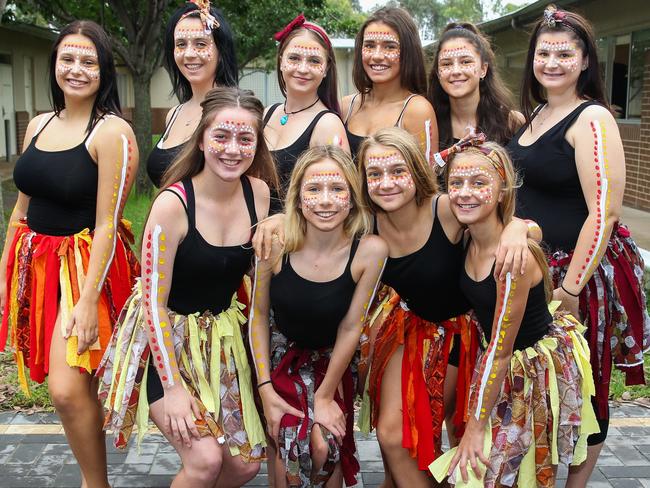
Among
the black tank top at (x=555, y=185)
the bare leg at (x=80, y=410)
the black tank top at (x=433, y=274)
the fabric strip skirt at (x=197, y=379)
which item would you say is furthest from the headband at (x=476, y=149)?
the bare leg at (x=80, y=410)

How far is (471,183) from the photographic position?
9.47 ft

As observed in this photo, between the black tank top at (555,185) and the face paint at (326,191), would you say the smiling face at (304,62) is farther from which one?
the black tank top at (555,185)

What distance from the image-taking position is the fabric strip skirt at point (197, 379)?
3035mm

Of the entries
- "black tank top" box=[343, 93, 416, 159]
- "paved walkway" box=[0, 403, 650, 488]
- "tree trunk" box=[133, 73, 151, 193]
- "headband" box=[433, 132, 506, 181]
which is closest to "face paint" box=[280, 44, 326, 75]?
"black tank top" box=[343, 93, 416, 159]

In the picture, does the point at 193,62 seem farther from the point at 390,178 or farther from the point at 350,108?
the point at 390,178

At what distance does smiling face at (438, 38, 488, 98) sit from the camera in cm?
366

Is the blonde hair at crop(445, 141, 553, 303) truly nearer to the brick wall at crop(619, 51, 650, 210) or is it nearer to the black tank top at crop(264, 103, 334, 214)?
the black tank top at crop(264, 103, 334, 214)

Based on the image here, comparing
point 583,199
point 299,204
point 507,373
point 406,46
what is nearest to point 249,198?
point 299,204

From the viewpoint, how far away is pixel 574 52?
10.6 feet

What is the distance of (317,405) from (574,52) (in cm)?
185

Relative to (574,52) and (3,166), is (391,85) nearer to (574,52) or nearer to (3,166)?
(574,52)

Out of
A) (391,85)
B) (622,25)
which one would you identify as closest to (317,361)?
(391,85)

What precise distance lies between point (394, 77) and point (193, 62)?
983 mm

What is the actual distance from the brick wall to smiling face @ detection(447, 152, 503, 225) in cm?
832
